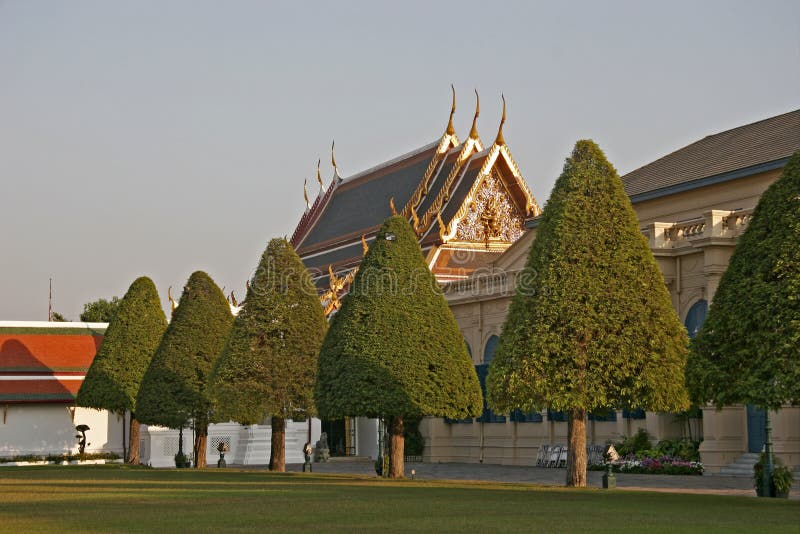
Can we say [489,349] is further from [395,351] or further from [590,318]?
[590,318]

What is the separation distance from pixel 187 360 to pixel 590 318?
58.5 feet

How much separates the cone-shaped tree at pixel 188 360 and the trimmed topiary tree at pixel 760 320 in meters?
21.2

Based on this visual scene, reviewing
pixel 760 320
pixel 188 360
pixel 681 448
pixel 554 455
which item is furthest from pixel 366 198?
pixel 760 320

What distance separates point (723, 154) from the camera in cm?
3894

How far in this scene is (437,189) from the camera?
62531 mm

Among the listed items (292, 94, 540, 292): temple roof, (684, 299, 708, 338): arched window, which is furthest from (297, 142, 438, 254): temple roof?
(684, 299, 708, 338): arched window

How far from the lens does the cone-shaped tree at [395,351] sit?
2772 centimetres

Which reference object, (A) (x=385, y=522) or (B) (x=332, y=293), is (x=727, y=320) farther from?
(B) (x=332, y=293)

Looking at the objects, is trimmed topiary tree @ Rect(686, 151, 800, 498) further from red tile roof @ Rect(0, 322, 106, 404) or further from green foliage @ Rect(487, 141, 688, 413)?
red tile roof @ Rect(0, 322, 106, 404)

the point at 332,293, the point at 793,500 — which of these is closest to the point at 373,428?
the point at 332,293

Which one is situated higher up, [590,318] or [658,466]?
[590,318]

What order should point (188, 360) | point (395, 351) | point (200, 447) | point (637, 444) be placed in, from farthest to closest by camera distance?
1. point (200, 447)
2. point (188, 360)
3. point (637, 444)
4. point (395, 351)

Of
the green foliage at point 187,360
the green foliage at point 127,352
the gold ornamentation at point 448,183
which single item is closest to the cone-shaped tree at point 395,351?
the green foliage at point 187,360

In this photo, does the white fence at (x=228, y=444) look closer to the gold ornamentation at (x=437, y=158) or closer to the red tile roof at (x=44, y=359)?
the red tile roof at (x=44, y=359)
